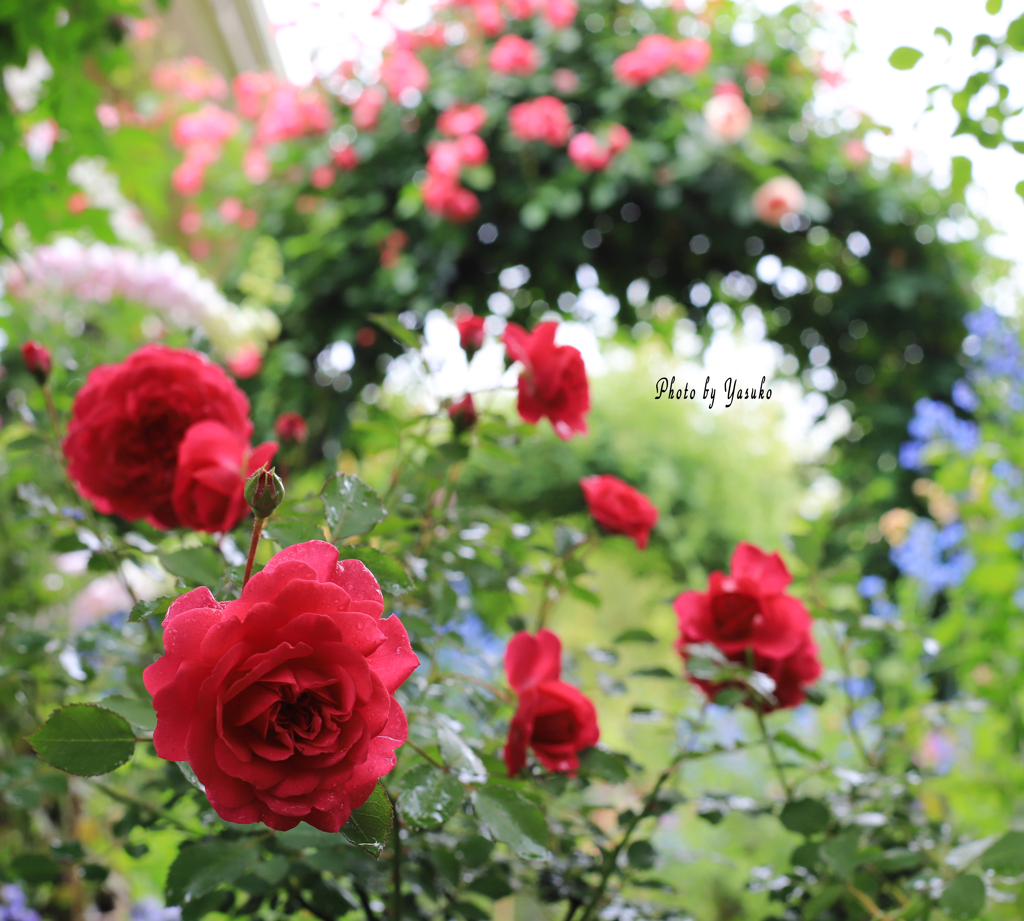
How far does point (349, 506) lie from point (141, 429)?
0.23m

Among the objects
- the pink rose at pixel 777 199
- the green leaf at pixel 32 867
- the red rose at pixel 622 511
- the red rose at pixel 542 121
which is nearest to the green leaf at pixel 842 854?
the red rose at pixel 622 511

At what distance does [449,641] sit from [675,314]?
1.86m

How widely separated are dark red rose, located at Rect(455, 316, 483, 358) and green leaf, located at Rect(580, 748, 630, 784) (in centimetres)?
32

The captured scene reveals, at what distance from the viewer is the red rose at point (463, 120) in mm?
1901

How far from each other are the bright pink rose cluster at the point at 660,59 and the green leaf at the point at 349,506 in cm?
183

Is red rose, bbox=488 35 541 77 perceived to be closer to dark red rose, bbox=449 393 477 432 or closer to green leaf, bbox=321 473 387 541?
dark red rose, bbox=449 393 477 432

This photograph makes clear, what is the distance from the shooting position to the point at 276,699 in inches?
10.5

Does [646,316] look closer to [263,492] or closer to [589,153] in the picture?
[589,153]

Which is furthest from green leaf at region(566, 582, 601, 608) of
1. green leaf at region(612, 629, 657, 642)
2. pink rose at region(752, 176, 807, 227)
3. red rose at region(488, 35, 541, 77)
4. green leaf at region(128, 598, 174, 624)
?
red rose at region(488, 35, 541, 77)

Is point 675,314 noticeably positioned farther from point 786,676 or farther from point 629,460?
point 786,676

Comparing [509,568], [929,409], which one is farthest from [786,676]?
[929,409]

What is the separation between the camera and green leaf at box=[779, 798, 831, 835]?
21.0 inches

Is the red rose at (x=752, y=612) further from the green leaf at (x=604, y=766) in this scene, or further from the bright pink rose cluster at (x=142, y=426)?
the bright pink rose cluster at (x=142, y=426)

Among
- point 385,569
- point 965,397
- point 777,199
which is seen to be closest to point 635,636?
point 385,569
